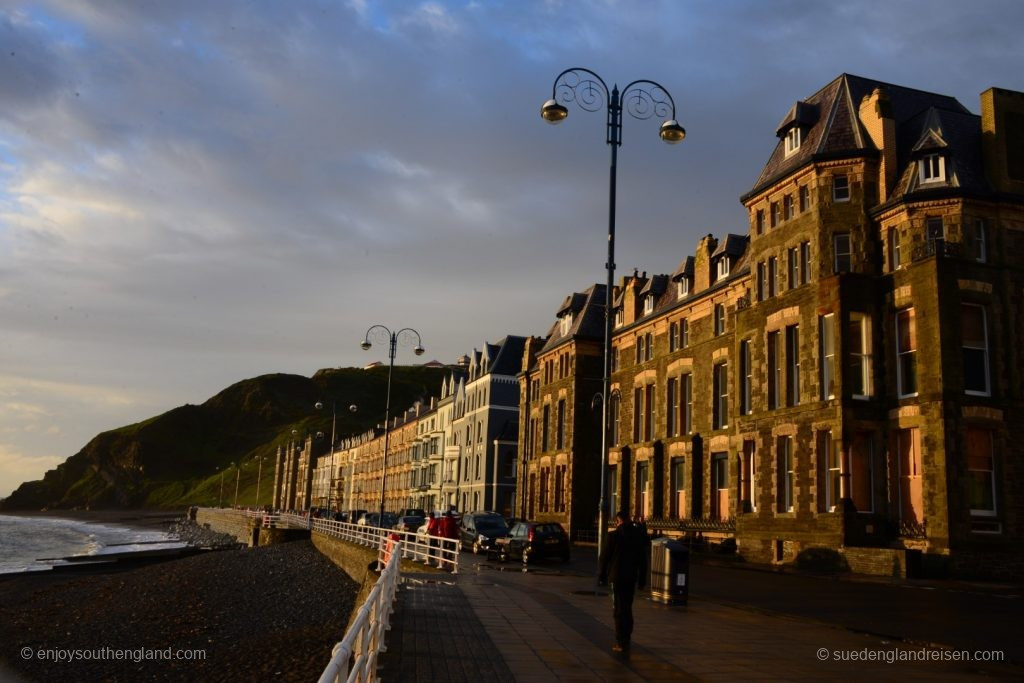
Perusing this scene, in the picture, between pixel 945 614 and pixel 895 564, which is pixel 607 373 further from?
pixel 895 564

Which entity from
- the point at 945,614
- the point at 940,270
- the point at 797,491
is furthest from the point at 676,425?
the point at 945,614

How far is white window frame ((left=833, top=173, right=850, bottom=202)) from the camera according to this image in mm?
31094

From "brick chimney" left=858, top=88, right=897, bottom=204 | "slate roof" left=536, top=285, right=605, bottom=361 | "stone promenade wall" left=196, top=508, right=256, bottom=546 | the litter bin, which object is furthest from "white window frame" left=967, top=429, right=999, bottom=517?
"stone promenade wall" left=196, top=508, right=256, bottom=546

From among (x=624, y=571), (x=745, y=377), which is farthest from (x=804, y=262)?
(x=624, y=571)

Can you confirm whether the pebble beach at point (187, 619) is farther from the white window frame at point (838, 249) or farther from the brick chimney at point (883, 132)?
the brick chimney at point (883, 132)

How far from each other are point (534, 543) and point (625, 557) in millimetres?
21476

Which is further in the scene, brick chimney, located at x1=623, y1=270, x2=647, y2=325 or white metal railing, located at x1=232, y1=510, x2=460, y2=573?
brick chimney, located at x1=623, y1=270, x2=647, y2=325

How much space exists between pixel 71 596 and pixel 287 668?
24.4m

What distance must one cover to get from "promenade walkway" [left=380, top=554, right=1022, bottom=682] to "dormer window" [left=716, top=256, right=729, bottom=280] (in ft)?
83.4

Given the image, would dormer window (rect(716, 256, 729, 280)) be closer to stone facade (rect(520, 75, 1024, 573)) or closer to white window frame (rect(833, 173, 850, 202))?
stone facade (rect(520, 75, 1024, 573))

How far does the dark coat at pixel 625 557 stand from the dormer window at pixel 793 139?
2579cm

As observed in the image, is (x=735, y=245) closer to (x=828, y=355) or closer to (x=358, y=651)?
(x=828, y=355)

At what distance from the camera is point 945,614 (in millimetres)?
16844

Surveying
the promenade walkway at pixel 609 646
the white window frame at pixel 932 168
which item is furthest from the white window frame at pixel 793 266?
the promenade walkway at pixel 609 646
